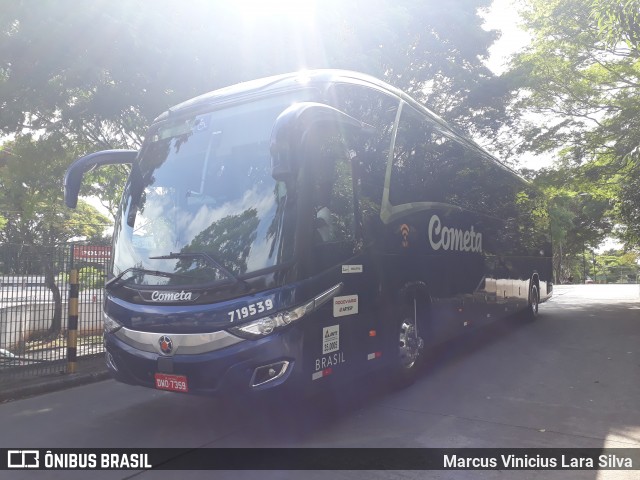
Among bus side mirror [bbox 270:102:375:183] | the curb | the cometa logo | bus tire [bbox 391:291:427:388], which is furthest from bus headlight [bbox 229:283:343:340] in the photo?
the curb

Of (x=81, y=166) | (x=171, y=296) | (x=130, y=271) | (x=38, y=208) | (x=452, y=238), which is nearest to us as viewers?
(x=171, y=296)

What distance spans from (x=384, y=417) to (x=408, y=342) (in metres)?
1.25

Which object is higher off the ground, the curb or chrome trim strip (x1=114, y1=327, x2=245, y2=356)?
chrome trim strip (x1=114, y1=327, x2=245, y2=356)

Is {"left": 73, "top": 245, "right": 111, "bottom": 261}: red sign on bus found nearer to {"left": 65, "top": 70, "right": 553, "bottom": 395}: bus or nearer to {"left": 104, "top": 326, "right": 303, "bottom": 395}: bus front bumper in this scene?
{"left": 65, "top": 70, "right": 553, "bottom": 395}: bus

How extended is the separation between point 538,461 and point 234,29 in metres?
8.78

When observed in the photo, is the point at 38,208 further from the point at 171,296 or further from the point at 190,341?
the point at 190,341

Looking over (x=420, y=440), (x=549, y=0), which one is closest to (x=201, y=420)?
(x=420, y=440)

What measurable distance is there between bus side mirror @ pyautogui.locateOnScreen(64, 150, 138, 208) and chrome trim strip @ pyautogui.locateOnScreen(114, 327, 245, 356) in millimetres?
2324

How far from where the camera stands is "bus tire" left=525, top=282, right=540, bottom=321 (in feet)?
41.9

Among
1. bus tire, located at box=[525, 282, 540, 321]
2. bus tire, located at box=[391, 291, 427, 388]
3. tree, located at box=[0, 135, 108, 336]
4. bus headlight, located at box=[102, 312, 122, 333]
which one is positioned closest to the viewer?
bus headlight, located at box=[102, 312, 122, 333]

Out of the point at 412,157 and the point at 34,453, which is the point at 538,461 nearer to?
the point at 412,157

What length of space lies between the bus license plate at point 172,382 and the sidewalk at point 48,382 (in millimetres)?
2881

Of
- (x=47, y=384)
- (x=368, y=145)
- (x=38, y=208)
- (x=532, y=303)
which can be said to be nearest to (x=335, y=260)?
(x=368, y=145)

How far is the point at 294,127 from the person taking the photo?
4301 millimetres
